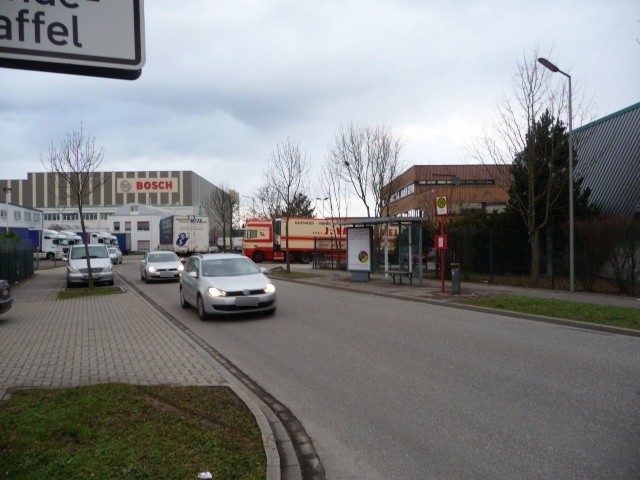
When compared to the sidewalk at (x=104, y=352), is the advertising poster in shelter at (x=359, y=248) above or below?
above

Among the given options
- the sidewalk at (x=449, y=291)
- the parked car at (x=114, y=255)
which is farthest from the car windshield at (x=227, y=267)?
the parked car at (x=114, y=255)

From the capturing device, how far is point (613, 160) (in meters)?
24.9

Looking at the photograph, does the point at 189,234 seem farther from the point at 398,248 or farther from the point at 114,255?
the point at 398,248

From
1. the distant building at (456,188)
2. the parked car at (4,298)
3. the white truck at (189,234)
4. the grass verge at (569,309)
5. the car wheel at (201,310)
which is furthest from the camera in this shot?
the white truck at (189,234)

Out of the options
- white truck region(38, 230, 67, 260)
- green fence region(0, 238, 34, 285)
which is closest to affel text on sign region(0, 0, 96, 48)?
green fence region(0, 238, 34, 285)

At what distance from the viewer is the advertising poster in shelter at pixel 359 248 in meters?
23.3

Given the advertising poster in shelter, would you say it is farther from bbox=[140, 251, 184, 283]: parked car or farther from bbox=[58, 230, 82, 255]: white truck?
bbox=[58, 230, 82, 255]: white truck

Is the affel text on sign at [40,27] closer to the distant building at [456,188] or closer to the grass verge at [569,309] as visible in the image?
the grass verge at [569,309]

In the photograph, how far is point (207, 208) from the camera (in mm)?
71938

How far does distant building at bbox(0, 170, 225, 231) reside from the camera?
86.6m

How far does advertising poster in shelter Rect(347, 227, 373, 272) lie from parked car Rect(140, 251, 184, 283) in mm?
7509

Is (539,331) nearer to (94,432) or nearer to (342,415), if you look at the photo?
(342,415)

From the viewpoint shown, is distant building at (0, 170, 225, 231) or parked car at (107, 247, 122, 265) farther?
distant building at (0, 170, 225, 231)

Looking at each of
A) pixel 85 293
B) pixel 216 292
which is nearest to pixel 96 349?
pixel 216 292
